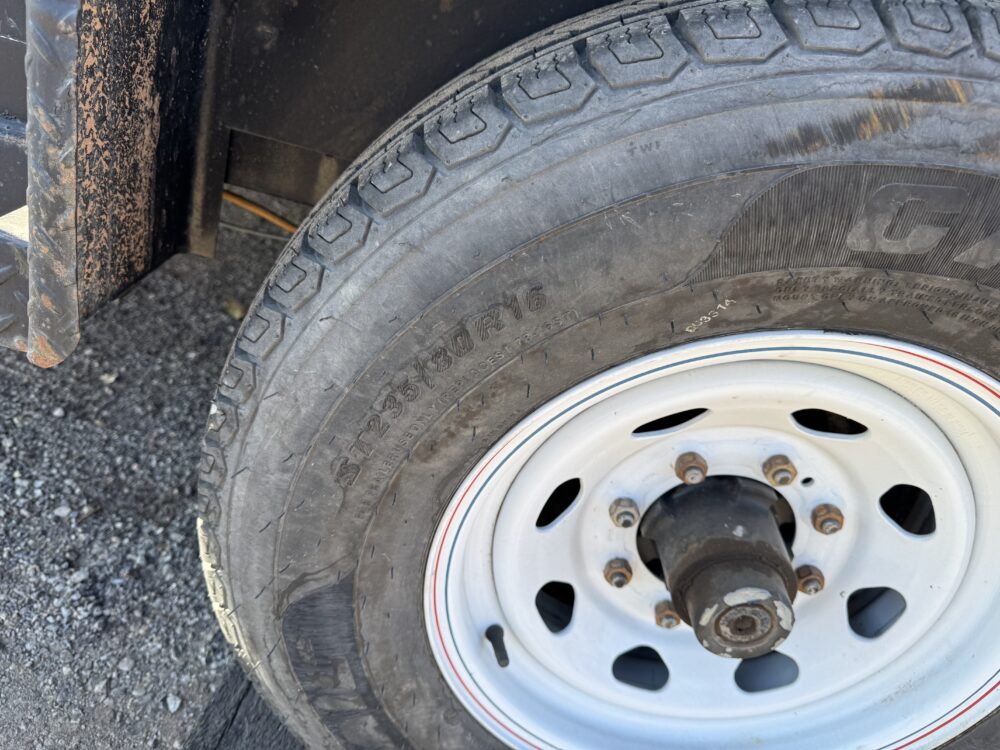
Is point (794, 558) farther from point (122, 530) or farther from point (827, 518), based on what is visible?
point (122, 530)

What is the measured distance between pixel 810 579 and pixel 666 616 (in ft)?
0.96

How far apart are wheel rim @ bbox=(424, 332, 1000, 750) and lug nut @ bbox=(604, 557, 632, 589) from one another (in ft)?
0.05

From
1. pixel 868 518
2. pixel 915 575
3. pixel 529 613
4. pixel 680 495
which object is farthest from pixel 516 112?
pixel 915 575

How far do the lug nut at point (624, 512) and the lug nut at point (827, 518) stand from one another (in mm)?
350

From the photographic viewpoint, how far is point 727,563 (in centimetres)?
163

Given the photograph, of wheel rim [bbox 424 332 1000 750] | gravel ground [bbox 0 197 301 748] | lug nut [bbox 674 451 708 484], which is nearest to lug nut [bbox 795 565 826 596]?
wheel rim [bbox 424 332 1000 750]

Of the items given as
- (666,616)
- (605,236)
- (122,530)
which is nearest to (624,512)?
(666,616)

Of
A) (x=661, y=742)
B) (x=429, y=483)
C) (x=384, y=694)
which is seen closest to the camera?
(x=429, y=483)

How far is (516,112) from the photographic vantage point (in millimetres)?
1326

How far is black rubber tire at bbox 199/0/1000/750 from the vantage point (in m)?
1.26

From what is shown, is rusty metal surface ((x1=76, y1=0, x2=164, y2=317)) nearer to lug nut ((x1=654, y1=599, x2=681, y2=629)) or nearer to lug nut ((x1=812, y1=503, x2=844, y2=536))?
lug nut ((x1=654, y1=599, x2=681, y2=629))

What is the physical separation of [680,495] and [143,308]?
1911mm

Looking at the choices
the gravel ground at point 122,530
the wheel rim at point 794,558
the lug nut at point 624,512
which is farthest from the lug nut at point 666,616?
the gravel ground at point 122,530

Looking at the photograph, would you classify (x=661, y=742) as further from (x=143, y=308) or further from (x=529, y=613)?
(x=143, y=308)
